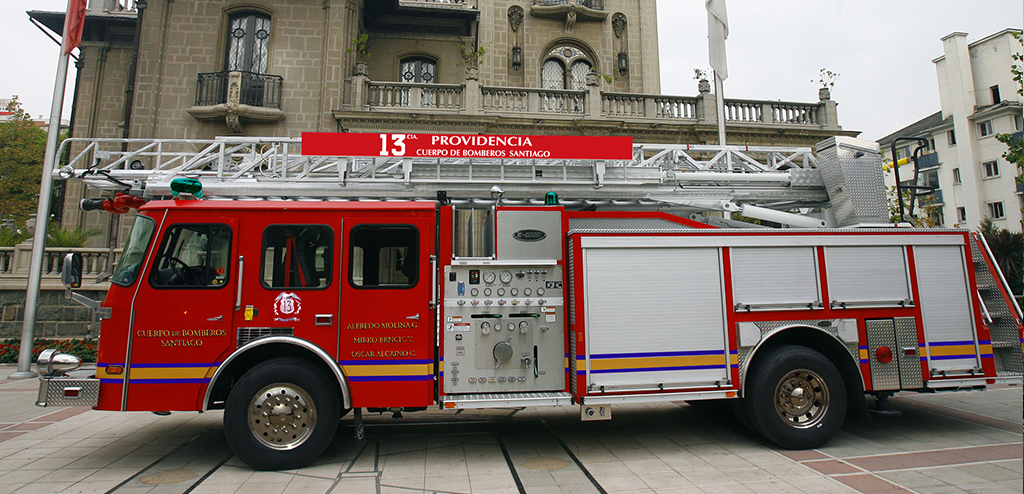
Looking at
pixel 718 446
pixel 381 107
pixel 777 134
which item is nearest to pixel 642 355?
pixel 718 446

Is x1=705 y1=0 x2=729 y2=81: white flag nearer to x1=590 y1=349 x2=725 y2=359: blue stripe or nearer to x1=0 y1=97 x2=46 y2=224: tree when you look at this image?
x1=590 y1=349 x2=725 y2=359: blue stripe

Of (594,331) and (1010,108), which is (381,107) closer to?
(594,331)

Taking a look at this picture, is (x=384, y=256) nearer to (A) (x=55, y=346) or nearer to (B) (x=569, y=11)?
(A) (x=55, y=346)

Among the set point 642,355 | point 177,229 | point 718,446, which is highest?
point 177,229

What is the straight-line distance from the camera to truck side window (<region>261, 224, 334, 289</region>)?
5508mm

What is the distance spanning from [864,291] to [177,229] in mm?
7963

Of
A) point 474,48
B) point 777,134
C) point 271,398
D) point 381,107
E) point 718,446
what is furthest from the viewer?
point 474,48

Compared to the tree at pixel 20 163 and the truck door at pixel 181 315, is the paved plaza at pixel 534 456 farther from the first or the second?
the tree at pixel 20 163

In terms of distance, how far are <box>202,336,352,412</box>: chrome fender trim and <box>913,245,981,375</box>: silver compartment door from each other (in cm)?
683

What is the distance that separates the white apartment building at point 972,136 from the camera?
34.6 metres

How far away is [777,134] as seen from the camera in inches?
676

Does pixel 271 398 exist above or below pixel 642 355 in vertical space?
below

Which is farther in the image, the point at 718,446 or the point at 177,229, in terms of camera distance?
the point at 718,446

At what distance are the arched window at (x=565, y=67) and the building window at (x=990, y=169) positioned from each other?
34357 millimetres
